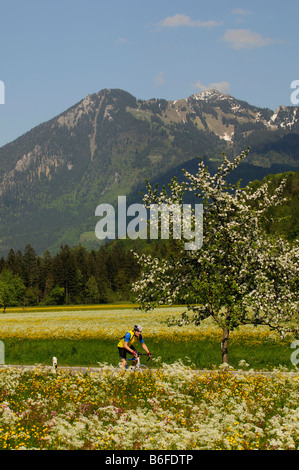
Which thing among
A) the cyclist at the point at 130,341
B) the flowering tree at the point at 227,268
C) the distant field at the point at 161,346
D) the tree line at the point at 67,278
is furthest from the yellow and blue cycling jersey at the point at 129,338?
the tree line at the point at 67,278

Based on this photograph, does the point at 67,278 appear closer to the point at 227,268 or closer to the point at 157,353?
the point at 157,353

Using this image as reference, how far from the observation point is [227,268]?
20.5 m

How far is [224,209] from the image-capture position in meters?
20.6

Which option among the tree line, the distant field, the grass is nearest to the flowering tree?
the distant field

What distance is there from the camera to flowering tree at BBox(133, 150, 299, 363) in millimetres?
19828

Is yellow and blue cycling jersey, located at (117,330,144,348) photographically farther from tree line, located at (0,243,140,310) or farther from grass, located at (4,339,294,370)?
tree line, located at (0,243,140,310)

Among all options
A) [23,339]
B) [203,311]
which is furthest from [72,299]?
[203,311]

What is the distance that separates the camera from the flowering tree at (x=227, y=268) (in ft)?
65.1

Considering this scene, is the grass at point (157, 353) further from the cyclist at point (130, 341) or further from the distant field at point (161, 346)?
the cyclist at point (130, 341)

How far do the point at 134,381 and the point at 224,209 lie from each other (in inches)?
297

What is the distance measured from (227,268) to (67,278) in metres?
120

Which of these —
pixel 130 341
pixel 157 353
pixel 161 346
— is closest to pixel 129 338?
pixel 130 341

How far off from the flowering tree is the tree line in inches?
4134
